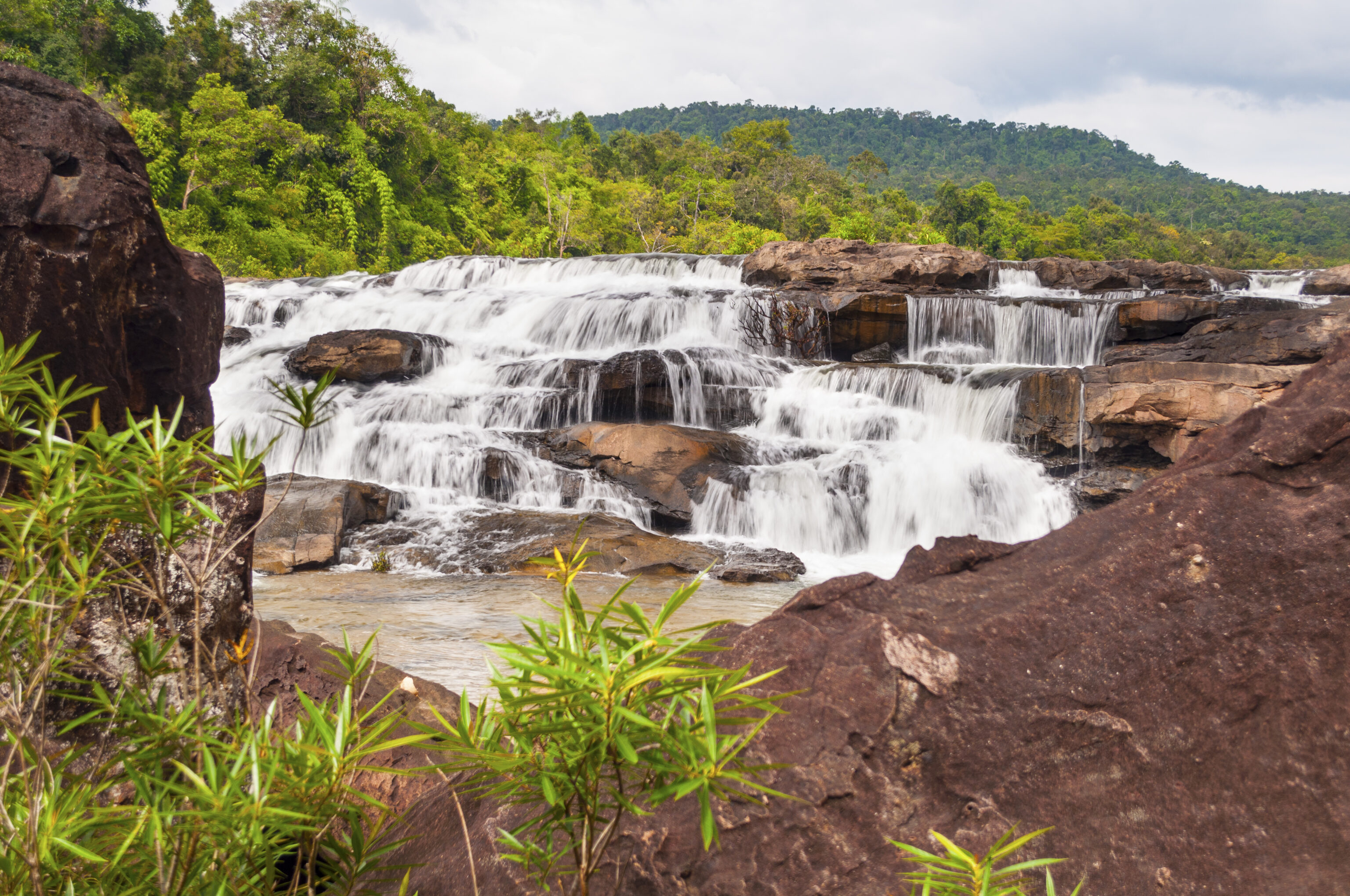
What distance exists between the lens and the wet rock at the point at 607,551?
25.7ft

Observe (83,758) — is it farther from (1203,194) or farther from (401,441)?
(1203,194)

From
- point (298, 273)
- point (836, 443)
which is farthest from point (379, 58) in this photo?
point (836, 443)

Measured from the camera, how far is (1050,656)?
1.58 metres

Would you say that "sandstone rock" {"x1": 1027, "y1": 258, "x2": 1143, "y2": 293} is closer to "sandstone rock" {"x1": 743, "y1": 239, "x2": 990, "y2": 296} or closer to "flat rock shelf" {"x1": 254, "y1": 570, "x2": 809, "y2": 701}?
"sandstone rock" {"x1": 743, "y1": 239, "x2": 990, "y2": 296}

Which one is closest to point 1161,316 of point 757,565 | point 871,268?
point 871,268

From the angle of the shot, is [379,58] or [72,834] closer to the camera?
[72,834]

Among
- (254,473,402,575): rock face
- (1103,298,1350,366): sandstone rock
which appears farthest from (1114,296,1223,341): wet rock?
(254,473,402,575): rock face

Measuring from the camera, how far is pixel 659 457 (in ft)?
31.7

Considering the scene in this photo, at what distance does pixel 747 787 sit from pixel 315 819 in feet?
2.36

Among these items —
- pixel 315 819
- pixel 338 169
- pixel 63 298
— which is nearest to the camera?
pixel 315 819

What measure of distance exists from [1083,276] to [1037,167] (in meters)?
137

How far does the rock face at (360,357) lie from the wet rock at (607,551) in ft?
15.9

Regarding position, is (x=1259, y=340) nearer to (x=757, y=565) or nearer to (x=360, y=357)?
(x=757, y=565)

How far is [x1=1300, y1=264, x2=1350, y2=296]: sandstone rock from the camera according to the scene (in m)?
17.9
